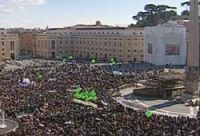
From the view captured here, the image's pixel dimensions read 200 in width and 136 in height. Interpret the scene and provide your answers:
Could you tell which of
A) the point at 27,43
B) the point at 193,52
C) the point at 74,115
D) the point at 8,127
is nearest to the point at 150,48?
the point at 193,52

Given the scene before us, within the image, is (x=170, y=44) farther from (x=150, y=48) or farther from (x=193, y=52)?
(x=193, y=52)

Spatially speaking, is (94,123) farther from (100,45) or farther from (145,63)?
(100,45)

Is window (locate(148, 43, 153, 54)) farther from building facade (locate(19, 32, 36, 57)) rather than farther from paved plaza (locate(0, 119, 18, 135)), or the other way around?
paved plaza (locate(0, 119, 18, 135))

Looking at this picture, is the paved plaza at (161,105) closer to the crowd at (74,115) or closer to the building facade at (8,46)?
the crowd at (74,115)

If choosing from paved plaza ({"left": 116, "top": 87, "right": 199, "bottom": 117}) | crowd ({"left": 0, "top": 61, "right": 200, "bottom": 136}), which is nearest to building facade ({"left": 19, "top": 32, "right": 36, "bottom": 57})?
crowd ({"left": 0, "top": 61, "right": 200, "bottom": 136})

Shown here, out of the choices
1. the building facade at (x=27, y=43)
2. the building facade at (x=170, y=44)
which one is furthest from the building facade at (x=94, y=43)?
the building facade at (x=170, y=44)

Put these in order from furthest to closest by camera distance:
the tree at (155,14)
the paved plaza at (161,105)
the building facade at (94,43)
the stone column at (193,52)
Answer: the tree at (155,14)
the building facade at (94,43)
the stone column at (193,52)
the paved plaza at (161,105)
